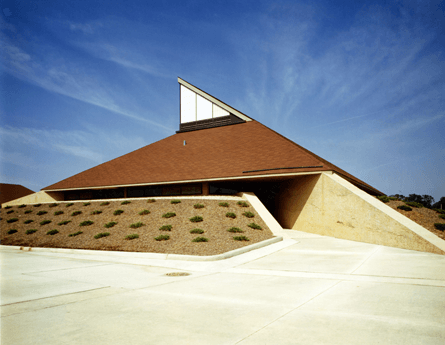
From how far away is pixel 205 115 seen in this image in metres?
33.2

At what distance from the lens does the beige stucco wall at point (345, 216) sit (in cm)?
1382

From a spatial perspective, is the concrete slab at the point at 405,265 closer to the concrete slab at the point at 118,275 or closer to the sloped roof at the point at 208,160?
the concrete slab at the point at 118,275

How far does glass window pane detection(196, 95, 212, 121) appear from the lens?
3311 centimetres

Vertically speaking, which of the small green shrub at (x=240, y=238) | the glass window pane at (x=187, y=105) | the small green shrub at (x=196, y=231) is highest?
the glass window pane at (x=187, y=105)

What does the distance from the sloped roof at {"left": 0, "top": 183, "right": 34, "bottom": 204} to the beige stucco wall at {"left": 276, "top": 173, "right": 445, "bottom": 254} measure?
2062 inches

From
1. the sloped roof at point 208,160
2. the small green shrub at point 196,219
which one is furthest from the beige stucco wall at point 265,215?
the small green shrub at point 196,219

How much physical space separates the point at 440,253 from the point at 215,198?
1324 centimetres

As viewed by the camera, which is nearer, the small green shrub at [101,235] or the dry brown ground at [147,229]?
the dry brown ground at [147,229]

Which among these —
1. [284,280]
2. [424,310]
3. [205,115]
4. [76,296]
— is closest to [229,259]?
[284,280]

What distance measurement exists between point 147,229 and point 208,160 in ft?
37.0

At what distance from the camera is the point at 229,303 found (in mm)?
5973

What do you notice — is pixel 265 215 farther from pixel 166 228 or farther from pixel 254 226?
pixel 166 228

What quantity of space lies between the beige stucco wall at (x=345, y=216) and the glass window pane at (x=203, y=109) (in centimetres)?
1315

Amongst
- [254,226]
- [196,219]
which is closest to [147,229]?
[196,219]
